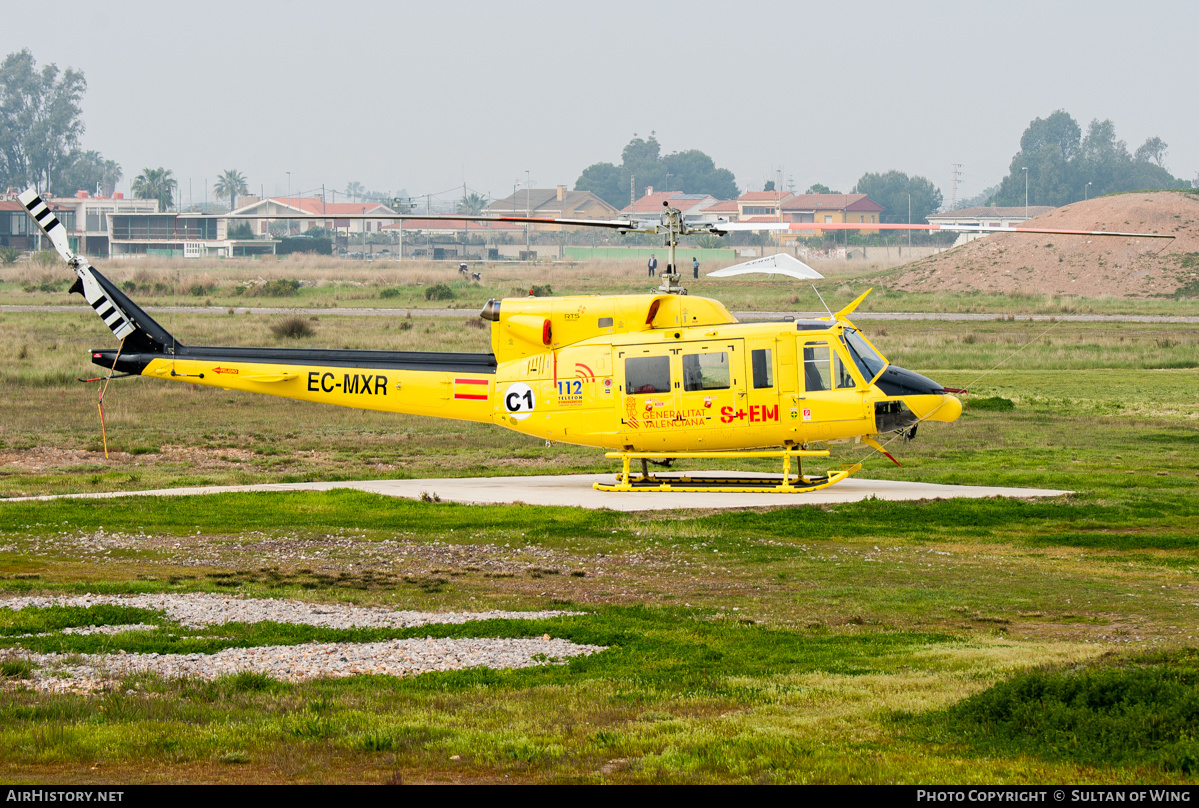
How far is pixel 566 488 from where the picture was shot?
20750mm

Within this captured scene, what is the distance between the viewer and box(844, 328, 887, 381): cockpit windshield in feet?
63.6

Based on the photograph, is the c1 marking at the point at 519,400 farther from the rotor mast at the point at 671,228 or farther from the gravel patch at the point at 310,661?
the gravel patch at the point at 310,661

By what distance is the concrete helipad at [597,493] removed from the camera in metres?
19.0

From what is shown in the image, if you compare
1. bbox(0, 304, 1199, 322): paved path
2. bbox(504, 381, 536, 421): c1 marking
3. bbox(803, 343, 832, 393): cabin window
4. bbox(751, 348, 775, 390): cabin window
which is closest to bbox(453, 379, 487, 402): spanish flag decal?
bbox(504, 381, 536, 421): c1 marking

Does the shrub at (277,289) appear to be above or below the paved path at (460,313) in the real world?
above

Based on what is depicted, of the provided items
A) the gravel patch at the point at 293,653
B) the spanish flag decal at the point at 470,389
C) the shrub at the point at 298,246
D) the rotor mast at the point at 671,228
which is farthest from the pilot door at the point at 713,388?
the shrub at the point at 298,246

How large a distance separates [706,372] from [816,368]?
1.74 metres

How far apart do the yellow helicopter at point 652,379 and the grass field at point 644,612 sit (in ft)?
5.86

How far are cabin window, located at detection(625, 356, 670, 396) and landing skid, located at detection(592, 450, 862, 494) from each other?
1.18m

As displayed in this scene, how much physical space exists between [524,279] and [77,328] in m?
45.6

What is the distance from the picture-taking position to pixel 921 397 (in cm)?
1931

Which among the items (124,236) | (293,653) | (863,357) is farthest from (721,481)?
(124,236)
